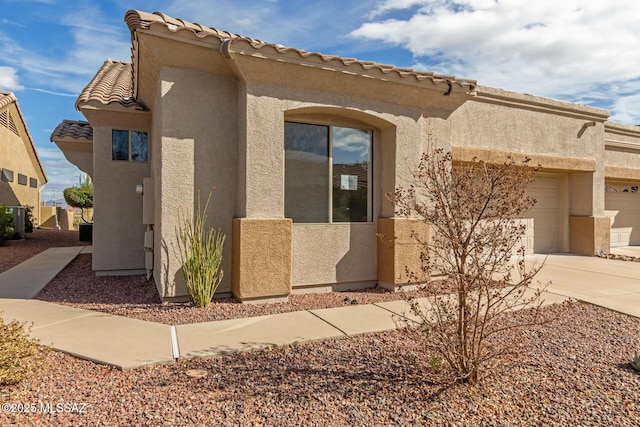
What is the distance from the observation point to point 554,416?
300 centimetres

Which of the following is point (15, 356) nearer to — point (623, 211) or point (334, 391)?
point (334, 391)

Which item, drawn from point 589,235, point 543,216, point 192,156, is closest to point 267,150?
point 192,156

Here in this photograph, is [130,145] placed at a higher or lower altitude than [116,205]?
higher

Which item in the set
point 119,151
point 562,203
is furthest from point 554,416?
point 562,203

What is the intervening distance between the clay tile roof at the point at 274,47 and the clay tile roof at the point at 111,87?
8.53 ft

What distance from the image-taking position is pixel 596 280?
8102 millimetres

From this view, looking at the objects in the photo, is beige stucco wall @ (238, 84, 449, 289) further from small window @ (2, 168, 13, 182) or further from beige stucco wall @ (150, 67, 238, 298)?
small window @ (2, 168, 13, 182)

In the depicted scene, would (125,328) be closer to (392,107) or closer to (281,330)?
(281,330)

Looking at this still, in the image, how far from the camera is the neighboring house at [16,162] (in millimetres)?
20141

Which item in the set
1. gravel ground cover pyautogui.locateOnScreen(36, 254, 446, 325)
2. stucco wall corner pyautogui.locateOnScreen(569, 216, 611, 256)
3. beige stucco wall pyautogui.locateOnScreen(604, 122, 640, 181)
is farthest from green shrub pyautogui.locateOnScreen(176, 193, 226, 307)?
beige stucco wall pyautogui.locateOnScreen(604, 122, 640, 181)

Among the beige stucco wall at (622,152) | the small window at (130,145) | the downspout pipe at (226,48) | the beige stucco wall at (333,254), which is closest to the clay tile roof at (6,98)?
the small window at (130,145)

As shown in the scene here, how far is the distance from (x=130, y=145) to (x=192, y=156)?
3729mm

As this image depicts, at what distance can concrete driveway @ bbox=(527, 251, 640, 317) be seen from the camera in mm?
6435

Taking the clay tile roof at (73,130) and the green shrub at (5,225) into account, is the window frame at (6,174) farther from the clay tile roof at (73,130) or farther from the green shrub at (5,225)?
the clay tile roof at (73,130)
